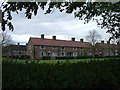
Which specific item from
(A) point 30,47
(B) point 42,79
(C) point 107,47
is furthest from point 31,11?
(C) point 107,47

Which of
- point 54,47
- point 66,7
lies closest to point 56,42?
point 54,47

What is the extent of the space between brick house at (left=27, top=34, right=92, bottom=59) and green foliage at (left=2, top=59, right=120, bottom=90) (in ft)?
210

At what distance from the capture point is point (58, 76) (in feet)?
18.0

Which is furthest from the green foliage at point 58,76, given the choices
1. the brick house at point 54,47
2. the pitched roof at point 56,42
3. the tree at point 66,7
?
the pitched roof at point 56,42

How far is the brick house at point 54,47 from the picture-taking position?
2975 inches

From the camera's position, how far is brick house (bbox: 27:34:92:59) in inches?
2975

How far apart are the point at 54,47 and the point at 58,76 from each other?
75292 millimetres

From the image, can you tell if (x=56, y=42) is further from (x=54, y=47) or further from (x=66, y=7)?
(x=66, y=7)

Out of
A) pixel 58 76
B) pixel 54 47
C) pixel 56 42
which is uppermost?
pixel 56 42

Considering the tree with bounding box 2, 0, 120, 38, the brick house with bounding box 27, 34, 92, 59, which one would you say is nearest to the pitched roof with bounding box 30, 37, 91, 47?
the brick house with bounding box 27, 34, 92, 59

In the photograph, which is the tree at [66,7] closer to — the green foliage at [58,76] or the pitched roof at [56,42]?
the green foliage at [58,76]

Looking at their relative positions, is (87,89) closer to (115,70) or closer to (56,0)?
(115,70)

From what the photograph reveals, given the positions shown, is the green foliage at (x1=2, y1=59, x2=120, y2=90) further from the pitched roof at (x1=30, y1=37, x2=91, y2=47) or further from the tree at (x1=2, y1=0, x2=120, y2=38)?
the pitched roof at (x1=30, y1=37, x2=91, y2=47)

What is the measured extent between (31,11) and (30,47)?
2866 inches
